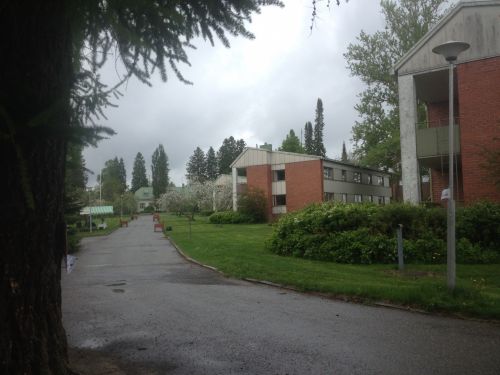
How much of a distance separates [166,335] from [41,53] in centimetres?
422

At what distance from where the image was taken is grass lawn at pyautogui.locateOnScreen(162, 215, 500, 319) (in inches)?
297

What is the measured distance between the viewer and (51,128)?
2.58 m

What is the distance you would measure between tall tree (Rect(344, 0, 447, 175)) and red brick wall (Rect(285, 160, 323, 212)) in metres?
5.75

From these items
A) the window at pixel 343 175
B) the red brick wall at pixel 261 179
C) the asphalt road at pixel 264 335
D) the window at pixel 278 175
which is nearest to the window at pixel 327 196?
the window at pixel 343 175

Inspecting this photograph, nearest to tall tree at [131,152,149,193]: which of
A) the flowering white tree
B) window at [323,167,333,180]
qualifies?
the flowering white tree

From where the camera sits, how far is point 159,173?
114188mm

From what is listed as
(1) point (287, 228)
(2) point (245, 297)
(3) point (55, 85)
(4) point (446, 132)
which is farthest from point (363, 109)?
(3) point (55, 85)

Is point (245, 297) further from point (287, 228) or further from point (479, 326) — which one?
point (287, 228)

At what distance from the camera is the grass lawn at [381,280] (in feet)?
24.8

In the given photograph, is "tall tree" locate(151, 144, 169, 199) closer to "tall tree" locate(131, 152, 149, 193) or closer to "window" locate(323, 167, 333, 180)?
"tall tree" locate(131, 152, 149, 193)

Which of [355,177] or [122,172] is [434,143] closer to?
[355,177]

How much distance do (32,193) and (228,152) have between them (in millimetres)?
103134

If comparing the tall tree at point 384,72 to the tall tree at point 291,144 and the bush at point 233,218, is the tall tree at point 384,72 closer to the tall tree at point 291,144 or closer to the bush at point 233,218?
the bush at point 233,218

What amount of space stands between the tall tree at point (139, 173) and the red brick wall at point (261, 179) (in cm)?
8395
